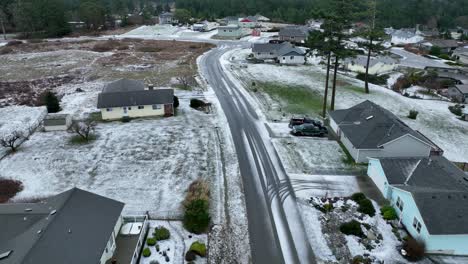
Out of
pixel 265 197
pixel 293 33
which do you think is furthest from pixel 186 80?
pixel 293 33

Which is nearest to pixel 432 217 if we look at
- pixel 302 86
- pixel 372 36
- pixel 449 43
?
pixel 372 36

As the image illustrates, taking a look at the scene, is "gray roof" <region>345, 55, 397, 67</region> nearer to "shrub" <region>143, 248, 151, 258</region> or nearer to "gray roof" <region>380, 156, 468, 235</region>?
"gray roof" <region>380, 156, 468, 235</region>

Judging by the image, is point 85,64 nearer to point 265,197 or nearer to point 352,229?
point 265,197

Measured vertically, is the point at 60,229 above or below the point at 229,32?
below

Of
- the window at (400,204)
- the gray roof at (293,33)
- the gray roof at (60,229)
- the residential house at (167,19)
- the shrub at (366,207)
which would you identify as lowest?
the shrub at (366,207)

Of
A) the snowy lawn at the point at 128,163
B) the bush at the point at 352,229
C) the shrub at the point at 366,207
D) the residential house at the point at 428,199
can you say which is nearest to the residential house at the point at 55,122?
the snowy lawn at the point at 128,163

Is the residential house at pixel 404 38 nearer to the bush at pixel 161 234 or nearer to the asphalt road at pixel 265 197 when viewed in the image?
the asphalt road at pixel 265 197
